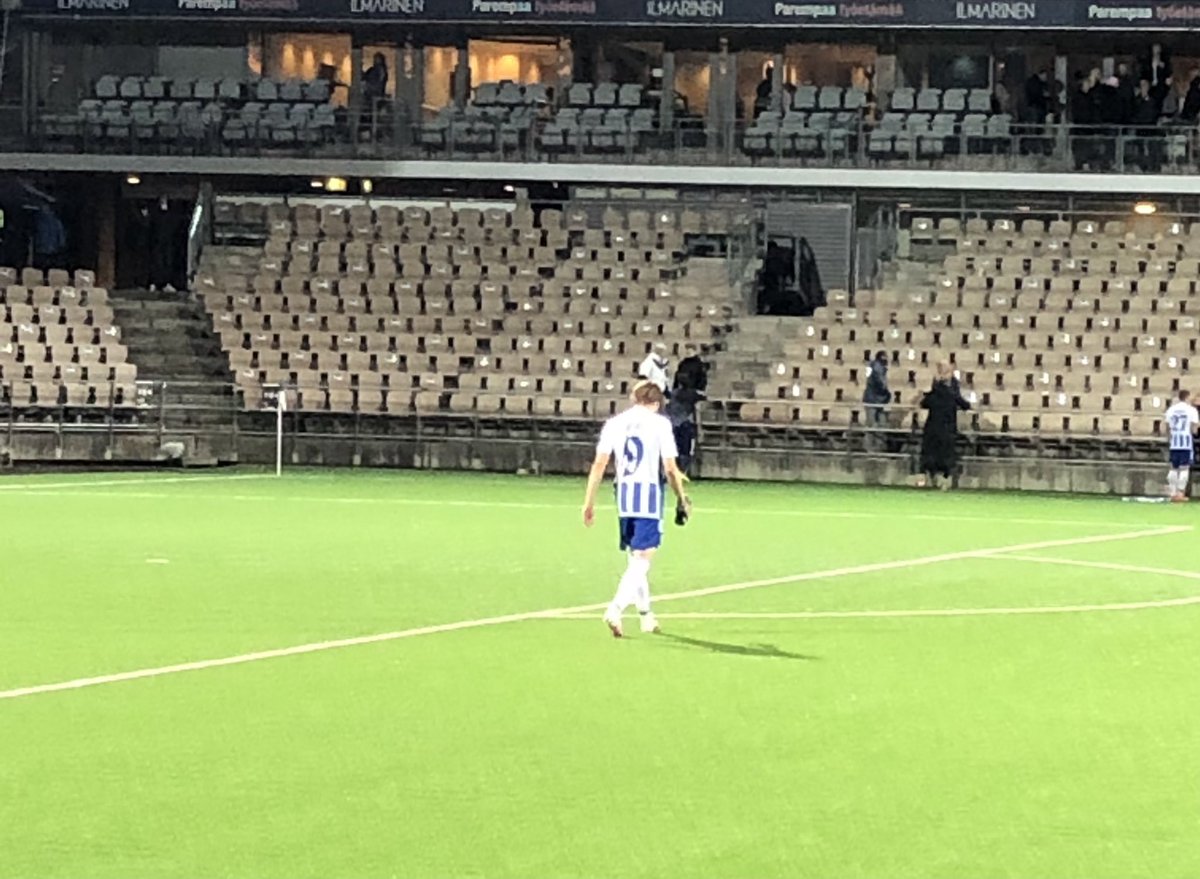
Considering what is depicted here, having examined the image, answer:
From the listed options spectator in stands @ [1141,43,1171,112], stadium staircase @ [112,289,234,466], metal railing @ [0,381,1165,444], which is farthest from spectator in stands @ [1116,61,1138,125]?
stadium staircase @ [112,289,234,466]

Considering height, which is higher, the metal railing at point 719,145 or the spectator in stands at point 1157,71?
the spectator in stands at point 1157,71

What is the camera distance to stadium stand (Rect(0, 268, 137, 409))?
127 ft

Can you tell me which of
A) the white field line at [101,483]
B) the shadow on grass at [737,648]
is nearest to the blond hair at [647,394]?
the shadow on grass at [737,648]

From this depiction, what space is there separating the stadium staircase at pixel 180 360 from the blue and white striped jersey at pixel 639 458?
2333 cm

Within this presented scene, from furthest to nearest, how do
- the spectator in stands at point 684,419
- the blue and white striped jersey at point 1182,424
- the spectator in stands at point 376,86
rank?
1. the spectator in stands at point 376,86
2. the spectator in stands at point 684,419
3. the blue and white striped jersey at point 1182,424

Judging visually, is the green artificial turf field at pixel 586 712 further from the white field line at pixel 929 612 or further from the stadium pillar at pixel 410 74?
the stadium pillar at pixel 410 74

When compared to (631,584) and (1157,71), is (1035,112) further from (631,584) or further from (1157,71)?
(631,584)

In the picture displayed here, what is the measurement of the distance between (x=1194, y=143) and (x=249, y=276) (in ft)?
57.5

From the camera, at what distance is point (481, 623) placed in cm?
1641

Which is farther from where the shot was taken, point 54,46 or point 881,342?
point 54,46

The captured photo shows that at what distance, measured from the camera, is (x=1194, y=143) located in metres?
42.8

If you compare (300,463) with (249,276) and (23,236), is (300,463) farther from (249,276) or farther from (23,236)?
(23,236)

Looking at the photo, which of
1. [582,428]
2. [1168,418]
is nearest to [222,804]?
[1168,418]

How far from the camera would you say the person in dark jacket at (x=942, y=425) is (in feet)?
116
